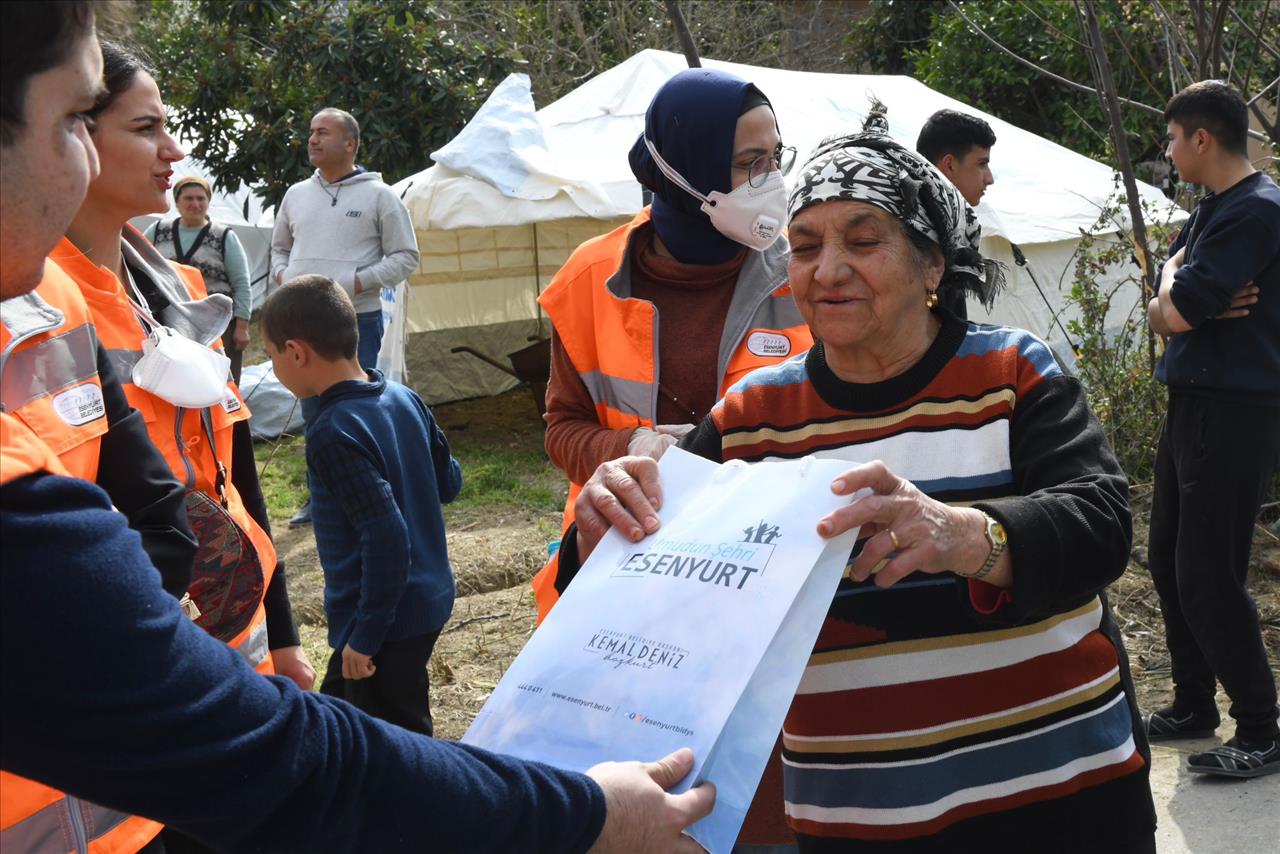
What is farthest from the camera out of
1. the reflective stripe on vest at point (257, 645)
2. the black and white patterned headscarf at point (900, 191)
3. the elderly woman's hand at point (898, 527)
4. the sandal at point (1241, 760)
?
the sandal at point (1241, 760)

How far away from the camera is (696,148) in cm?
311

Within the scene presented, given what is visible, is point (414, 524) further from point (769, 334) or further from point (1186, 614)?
point (1186, 614)

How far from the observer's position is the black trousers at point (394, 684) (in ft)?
13.2

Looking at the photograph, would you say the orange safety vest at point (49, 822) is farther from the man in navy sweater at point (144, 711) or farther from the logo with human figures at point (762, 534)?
the logo with human figures at point (762, 534)

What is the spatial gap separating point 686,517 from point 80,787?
0.95 meters

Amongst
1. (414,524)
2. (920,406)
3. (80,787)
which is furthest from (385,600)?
(80,787)

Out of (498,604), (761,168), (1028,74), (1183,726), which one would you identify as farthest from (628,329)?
(1028,74)

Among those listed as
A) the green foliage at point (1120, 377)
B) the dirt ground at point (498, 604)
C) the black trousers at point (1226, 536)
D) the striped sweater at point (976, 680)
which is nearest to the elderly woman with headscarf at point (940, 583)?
the striped sweater at point (976, 680)

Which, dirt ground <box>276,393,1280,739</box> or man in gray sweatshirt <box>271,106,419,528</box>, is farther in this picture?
man in gray sweatshirt <box>271,106,419,528</box>

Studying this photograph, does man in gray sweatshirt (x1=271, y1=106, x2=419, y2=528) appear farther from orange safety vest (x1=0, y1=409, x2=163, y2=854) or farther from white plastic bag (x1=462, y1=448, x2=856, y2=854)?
white plastic bag (x1=462, y1=448, x2=856, y2=854)

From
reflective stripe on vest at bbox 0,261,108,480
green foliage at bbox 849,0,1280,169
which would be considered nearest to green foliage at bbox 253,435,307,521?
reflective stripe on vest at bbox 0,261,108,480

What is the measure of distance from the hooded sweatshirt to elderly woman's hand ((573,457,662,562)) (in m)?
6.23

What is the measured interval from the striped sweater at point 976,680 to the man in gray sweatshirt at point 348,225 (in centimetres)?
626

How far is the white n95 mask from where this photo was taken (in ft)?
8.01
